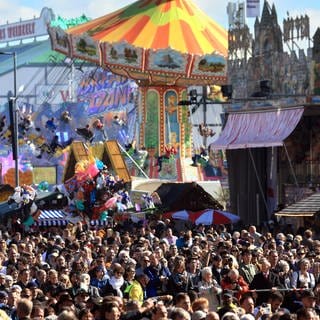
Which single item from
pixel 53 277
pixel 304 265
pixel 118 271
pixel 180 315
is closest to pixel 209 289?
pixel 118 271

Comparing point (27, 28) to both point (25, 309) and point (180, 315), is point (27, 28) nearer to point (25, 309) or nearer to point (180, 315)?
point (25, 309)

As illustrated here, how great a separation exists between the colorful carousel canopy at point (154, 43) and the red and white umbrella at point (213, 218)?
15.1m

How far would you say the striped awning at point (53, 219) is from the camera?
40719 mm

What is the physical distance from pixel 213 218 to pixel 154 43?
691 inches

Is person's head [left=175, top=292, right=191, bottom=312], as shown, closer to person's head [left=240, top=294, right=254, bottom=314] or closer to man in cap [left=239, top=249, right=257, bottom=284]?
person's head [left=240, top=294, right=254, bottom=314]

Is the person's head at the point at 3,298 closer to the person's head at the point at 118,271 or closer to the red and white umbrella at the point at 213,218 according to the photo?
the person's head at the point at 118,271

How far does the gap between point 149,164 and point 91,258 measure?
3519 cm

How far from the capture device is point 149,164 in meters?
57.3

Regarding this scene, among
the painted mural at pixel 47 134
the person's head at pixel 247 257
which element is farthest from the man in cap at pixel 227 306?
the painted mural at pixel 47 134

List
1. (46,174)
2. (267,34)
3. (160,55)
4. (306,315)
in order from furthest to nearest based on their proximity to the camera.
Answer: (46,174), (160,55), (267,34), (306,315)

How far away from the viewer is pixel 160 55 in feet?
177

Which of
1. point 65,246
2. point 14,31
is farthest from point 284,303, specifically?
point 14,31

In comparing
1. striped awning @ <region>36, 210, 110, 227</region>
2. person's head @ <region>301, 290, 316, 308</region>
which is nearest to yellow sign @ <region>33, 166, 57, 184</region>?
striped awning @ <region>36, 210, 110, 227</region>

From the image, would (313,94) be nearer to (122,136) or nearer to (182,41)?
(182,41)
